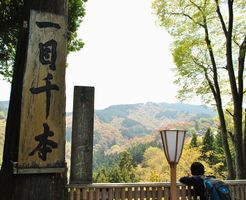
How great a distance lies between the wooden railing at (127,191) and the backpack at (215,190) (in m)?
0.47

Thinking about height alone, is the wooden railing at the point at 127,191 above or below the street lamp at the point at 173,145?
below

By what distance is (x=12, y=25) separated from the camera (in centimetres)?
883

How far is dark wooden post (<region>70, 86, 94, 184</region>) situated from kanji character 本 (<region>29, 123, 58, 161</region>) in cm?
73

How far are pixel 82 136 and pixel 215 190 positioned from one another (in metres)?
2.08

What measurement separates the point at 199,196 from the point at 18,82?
10.7 feet

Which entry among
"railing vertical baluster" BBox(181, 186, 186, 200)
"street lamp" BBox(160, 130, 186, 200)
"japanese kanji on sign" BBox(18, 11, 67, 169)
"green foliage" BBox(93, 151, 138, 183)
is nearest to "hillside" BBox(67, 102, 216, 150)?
"green foliage" BBox(93, 151, 138, 183)

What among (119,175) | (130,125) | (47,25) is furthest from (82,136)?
(130,125)

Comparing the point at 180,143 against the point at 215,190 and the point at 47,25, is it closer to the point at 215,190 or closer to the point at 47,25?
the point at 215,190

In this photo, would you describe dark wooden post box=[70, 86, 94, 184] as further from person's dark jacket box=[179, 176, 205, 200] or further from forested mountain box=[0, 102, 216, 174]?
forested mountain box=[0, 102, 216, 174]

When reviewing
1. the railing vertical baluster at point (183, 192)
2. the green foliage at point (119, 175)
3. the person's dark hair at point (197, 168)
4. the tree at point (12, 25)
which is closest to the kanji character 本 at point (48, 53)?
the person's dark hair at point (197, 168)

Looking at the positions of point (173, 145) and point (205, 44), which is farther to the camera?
point (205, 44)

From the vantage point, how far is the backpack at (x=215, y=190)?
14.3 ft

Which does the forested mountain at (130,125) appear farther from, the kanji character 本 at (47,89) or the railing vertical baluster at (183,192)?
the kanji character 本 at (47,89)

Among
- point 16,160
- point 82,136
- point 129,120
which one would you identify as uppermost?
point 129,120
